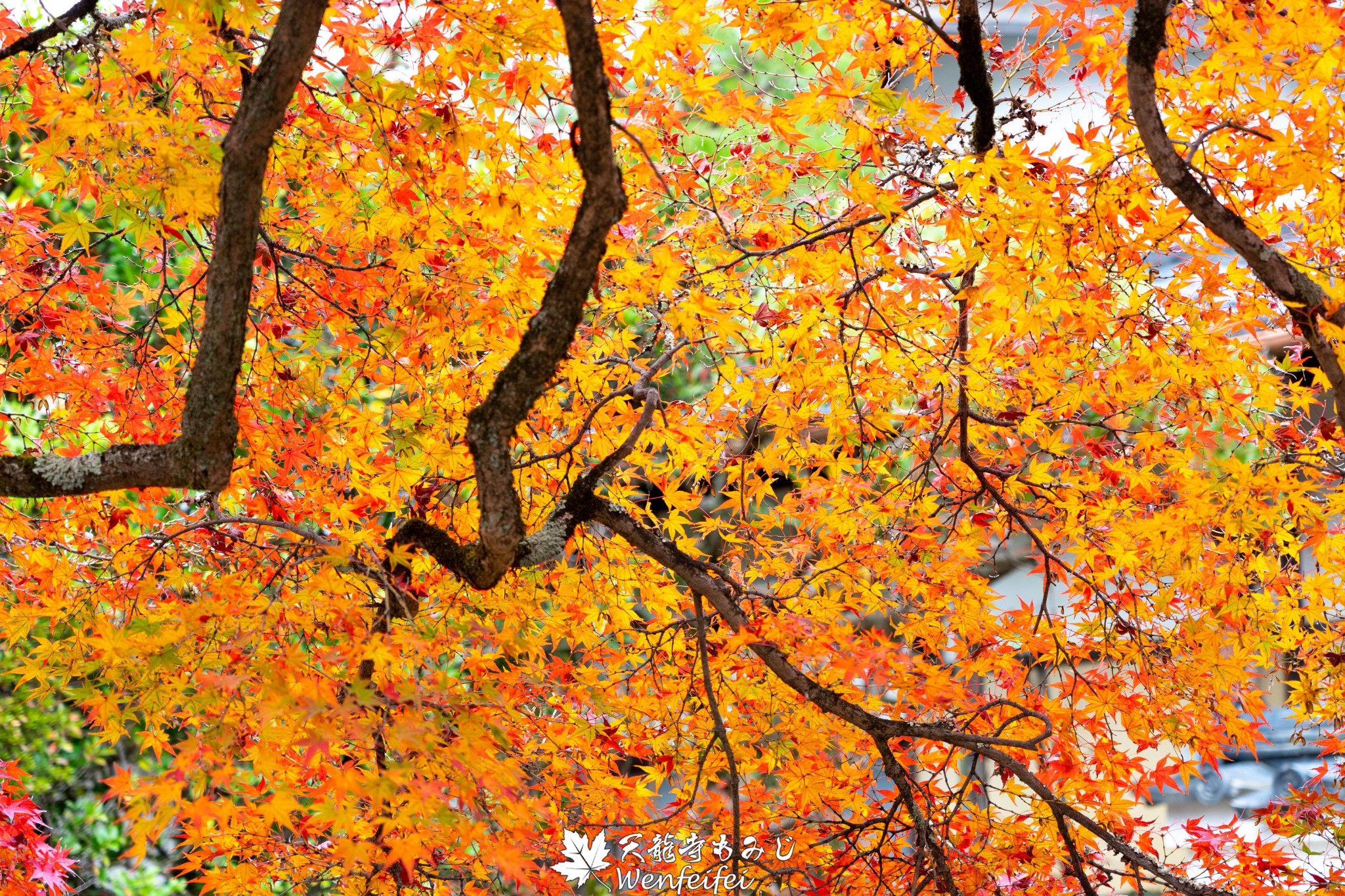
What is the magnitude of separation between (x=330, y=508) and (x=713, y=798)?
1.58m

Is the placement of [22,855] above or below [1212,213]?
below

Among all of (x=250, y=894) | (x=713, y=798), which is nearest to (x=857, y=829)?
(x=713, y=798)

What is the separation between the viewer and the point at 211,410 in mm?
2301

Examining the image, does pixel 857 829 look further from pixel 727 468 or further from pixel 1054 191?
pixel 1054 191

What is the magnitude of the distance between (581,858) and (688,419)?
55.5 inches

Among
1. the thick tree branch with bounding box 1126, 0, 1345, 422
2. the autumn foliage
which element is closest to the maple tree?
the thick tree branch with bounding box 1126, 0, 1345, 422

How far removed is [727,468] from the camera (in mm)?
3494

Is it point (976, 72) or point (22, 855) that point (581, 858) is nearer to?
point (22, 855)

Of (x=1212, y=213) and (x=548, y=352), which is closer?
(x=548, y=352)

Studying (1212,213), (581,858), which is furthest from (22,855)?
(1212,213)

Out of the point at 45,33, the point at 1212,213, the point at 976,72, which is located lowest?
the point at 1212,213

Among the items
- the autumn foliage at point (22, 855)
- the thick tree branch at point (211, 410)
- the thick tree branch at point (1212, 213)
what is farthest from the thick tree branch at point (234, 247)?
the thick tree branch at point (1212, 213)

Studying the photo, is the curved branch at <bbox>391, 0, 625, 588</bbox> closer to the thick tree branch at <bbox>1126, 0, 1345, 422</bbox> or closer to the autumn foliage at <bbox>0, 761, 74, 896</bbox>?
the thick tree branch at <bbox>1126, 0, 1345, 422</bbox>

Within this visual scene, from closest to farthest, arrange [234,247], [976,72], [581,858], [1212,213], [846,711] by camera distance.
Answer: [234,247] < [1212,213] < [846,711] < [976,72] < [581,858]
